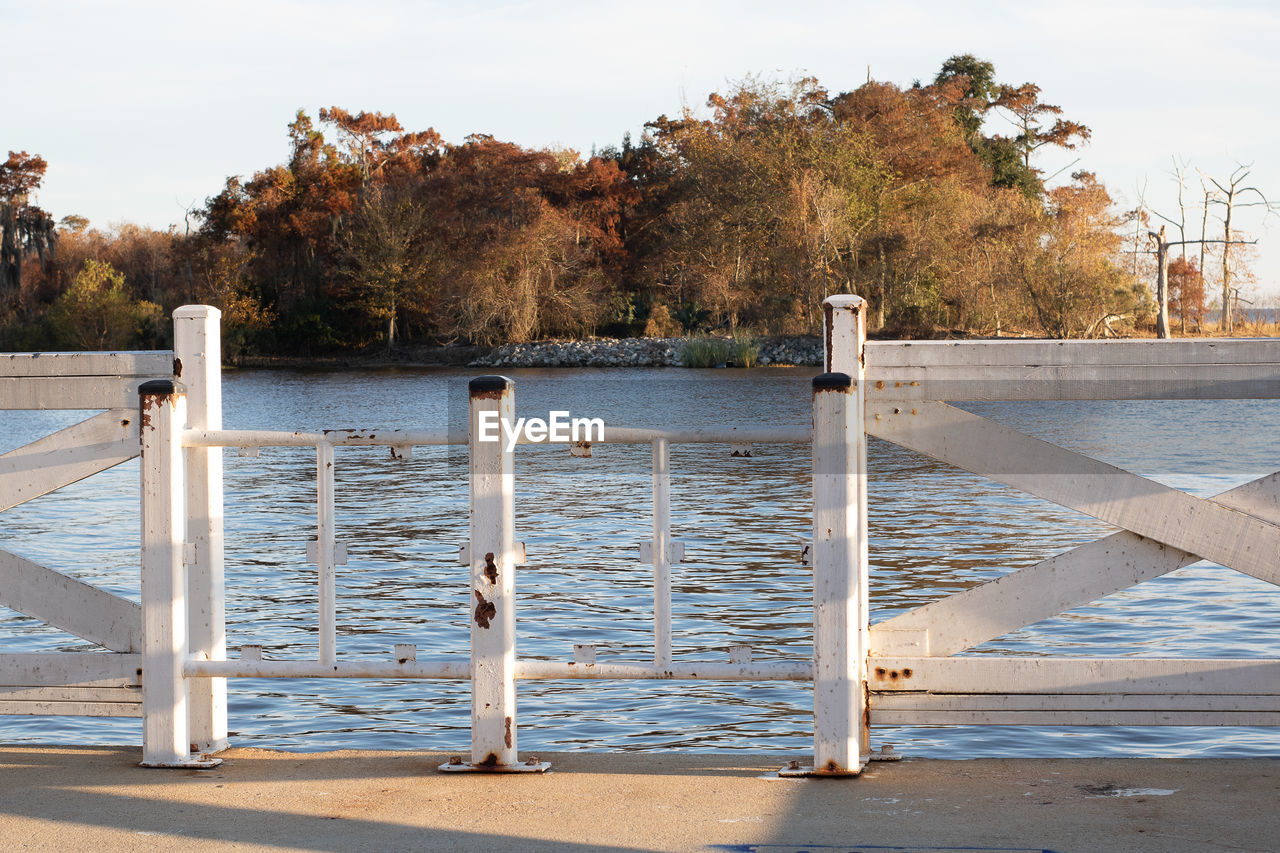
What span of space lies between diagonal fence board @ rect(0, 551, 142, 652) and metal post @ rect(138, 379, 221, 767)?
Result: 153 millimetres

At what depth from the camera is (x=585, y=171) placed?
7262cm

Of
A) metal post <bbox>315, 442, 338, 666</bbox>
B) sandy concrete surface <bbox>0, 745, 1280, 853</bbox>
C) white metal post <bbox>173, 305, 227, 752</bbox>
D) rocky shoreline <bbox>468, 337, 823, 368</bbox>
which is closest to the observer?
sandy concrete surface <bbox>0, 745, 1280, 853</bbox>

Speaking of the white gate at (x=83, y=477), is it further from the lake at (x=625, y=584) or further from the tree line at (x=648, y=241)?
the tree line at (x=648, y=241)

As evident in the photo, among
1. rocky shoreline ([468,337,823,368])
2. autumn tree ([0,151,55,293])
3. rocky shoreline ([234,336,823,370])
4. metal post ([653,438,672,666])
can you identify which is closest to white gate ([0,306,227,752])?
metal post ([653,438,672,666])

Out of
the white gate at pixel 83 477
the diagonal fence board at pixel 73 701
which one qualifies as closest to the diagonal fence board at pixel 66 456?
the white gate at pixel 83 477

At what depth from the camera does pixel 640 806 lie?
4180 mm

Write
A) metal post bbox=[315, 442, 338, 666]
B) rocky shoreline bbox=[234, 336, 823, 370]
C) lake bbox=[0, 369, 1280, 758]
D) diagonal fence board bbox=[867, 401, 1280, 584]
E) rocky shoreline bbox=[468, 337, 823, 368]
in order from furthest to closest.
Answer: rocky shoreline bbox=[234, 336, 823, 370]
rocky shoreline bbox=[468, 337, 823, 368]
lake bbox=[0, 369, 1280, 758]
metal post bbox=[315, 442, 338, 666]
diagonal fence board bbox=[867, 401, 1280, 584]

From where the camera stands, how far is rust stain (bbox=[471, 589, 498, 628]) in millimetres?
4434

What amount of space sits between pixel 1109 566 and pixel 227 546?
40.5ft

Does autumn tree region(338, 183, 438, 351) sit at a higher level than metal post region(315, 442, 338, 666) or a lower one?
higher

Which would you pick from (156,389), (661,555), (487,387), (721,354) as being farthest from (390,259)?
(661,555)

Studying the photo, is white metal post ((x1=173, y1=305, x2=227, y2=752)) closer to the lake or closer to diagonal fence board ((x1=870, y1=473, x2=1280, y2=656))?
the lake

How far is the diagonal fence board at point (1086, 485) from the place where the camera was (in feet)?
14.0

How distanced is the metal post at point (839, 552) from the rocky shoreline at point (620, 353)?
2131 inches
